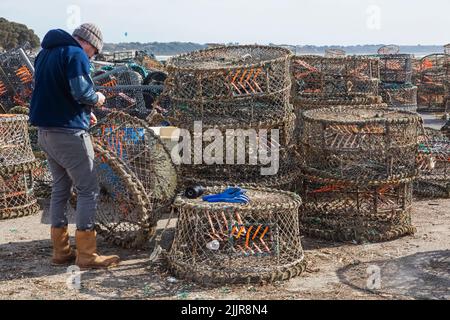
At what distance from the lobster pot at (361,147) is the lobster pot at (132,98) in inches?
150

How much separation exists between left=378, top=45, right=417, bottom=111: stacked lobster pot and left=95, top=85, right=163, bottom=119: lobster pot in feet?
11.4

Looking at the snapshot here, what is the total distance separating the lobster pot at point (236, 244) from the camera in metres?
4.22

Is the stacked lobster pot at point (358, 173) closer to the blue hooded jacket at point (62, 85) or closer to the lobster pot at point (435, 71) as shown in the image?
the blue hooded jacket at point (62, 85)

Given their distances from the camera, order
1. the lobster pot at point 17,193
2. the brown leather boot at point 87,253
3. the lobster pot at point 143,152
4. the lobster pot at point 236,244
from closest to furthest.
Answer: the lobster pot at point 236,244 → the brown leather boot at point 87,253 → the lobster pot at point 143,152 → the lobster pot at point 17,193

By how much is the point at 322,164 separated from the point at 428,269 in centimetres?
144

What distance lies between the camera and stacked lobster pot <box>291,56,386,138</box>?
7328 millimetres

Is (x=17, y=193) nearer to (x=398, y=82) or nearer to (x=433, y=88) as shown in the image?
(x=398, y=82)

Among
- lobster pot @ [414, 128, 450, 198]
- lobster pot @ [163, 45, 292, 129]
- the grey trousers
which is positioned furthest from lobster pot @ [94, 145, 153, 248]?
lobster pot @ [414, 128, 450, 198]

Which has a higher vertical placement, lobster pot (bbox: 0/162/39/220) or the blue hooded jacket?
the blue hooded jacket

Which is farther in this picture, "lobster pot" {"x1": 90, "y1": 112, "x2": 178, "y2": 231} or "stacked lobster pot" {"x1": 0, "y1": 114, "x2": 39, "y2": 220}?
"stacked lobster pot" {"x1": 0, "y1": 114, "x2": 39, "y2": 220}

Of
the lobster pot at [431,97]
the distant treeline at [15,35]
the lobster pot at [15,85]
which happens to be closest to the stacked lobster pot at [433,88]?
the lobster pot at [431,97]

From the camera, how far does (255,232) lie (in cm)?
459

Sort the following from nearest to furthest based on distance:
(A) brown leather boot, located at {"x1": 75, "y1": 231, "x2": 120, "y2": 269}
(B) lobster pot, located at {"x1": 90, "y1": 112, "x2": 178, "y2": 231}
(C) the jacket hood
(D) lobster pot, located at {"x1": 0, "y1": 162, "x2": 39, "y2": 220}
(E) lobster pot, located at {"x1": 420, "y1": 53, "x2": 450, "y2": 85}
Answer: (C) the jacket hood < (A) brown leather boot, located at {"x1": 75, "y1": 231, "x2": 120, "y2": 269} < (B) lobster pot, located at {"x1": 90, "y1": 112, "x2": 178, "y2": 231} < (D) lobster pot, located at {"x1": 0, "y1": 162, "x2": 39, "y2": 220} < (E) lobster pot, located at {"x1": 420, "y1": 53, "x2": 450, "y2": 85}

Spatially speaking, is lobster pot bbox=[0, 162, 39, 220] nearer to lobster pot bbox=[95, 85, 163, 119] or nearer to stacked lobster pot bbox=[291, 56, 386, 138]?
lobster pot bbox=[95, 85, 163, 119]
